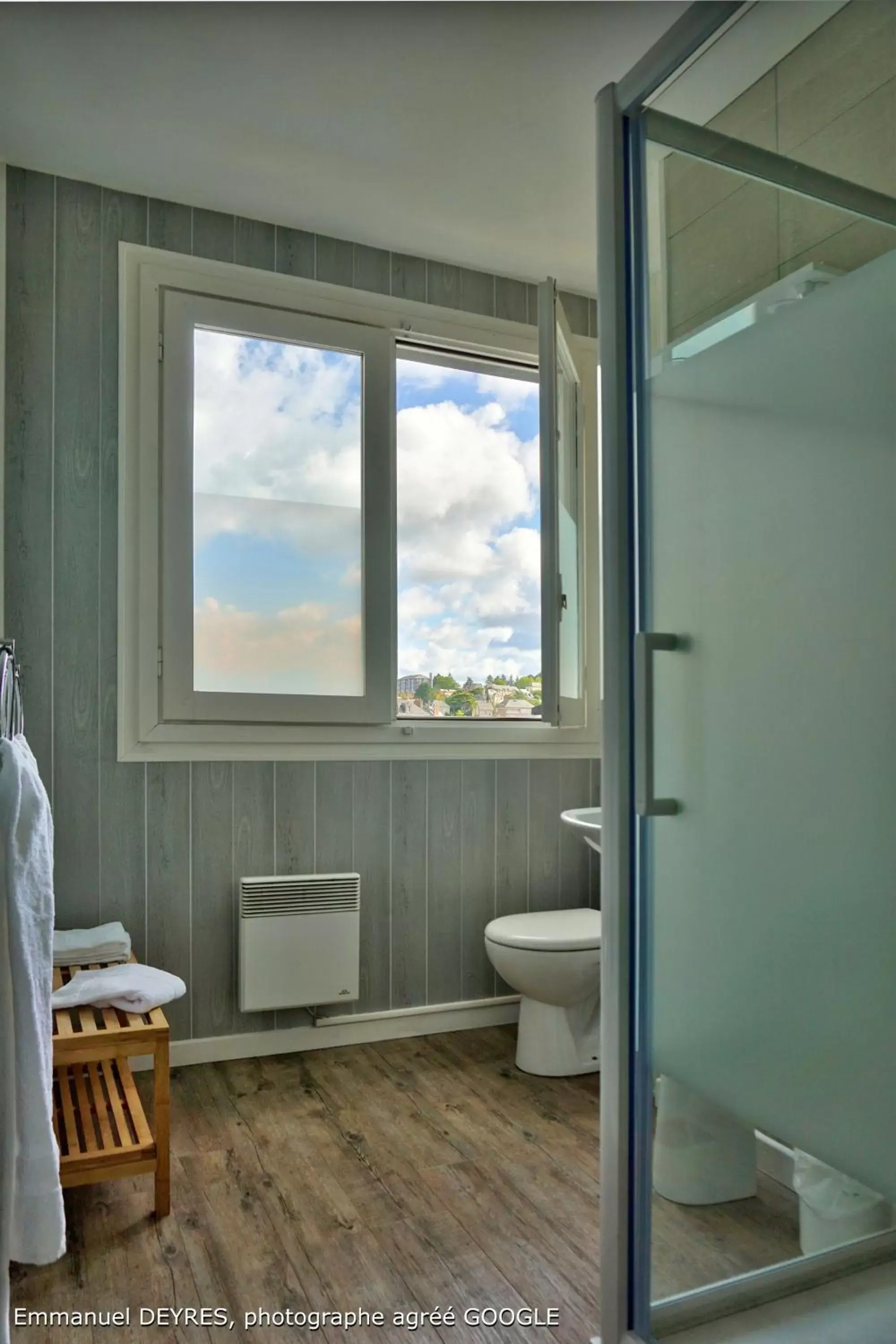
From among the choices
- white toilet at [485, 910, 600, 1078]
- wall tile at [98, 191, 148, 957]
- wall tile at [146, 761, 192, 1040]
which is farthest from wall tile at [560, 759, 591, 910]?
wall tile at [98, 191, 148, 957]

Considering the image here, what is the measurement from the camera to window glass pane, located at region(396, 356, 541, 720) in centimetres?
319

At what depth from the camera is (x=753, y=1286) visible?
Result: 1271mm

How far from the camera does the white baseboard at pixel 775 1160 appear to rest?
120 cm

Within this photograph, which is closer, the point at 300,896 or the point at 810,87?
the point at 810,87

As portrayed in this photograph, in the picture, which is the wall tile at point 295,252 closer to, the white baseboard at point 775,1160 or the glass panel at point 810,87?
the glass panel at point 810,87

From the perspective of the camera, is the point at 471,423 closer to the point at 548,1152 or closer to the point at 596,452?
the point at 596,452

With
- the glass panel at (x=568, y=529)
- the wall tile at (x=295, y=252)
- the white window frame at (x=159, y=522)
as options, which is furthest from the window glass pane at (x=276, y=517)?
the glass panel at (x=568, y=529)

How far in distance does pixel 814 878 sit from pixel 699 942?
0.26 m

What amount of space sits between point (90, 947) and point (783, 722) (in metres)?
1.84

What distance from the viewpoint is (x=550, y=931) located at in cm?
274

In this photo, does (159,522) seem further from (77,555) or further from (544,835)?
(544,835)

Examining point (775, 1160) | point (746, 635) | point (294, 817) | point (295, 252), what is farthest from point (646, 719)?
point (295, 252)

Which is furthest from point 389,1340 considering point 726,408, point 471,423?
point 471,423

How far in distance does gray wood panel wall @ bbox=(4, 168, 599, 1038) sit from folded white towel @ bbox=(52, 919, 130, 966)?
236 mm
